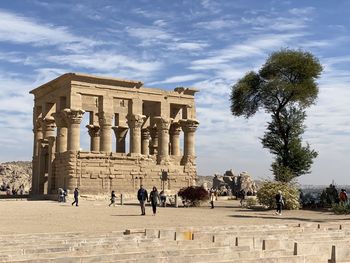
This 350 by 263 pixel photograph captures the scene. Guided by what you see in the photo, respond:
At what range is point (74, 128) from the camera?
45.2 m

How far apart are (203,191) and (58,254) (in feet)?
97.7

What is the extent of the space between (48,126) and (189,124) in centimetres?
1400

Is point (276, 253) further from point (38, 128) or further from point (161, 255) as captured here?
point (38, 128)

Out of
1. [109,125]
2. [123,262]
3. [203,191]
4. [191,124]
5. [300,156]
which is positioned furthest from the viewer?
[191,124]

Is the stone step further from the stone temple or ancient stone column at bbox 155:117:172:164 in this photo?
ancient stone column at bbox 155:117:172:164

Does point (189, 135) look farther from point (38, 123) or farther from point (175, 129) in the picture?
point (38, 123)

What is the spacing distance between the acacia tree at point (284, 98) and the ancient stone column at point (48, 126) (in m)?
18.0

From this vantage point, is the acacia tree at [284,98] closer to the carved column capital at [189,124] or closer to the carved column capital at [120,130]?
the carved column capital at [189,124]

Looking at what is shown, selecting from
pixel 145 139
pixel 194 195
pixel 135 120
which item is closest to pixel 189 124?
pixel 135 120

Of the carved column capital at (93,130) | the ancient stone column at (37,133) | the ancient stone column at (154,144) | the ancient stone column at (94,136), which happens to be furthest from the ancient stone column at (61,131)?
the ancient stone column at (154,144)

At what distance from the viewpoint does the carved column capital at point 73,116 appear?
4466cm

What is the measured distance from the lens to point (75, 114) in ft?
147

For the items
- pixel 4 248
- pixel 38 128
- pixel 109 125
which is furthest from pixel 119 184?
pixel 4 248

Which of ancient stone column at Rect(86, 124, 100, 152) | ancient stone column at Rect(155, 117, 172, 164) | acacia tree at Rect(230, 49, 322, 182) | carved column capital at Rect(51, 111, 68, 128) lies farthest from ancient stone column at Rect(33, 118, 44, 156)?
acacia tree at Rect(230, 49, 322, 182)
